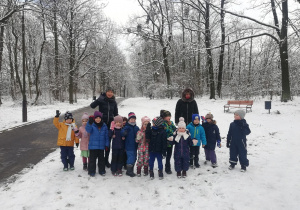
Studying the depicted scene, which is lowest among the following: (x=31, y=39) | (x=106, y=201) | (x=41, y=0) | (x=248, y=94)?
(x=106, y=201)

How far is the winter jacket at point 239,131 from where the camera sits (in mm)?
4723

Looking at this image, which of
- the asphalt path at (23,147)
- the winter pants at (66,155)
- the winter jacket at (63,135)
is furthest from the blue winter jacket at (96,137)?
the asphalt path at (23,147)

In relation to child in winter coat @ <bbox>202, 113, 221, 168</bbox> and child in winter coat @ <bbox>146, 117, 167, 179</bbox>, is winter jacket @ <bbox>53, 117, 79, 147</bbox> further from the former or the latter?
child in winter coat @ <bbox>202, 113, 221, 168</bbox>

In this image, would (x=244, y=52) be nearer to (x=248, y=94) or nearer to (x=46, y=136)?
(x=248, y=94)

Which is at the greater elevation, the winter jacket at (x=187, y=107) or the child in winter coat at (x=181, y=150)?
the winter jacket at (x=187, y=107)

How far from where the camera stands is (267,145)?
6.56 metres

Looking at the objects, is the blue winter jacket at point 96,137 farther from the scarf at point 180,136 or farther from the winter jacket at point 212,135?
the winter jacket at point 212,135

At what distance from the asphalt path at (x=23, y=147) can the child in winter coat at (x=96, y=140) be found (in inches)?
65.7

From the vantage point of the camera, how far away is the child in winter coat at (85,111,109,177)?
4488 mm

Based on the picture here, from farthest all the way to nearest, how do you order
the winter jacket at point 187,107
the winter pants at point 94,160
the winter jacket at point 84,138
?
1. the winter jacket at point 187,107
2. the winter jacket at point 84,138
3. the winter pants at point 94,160

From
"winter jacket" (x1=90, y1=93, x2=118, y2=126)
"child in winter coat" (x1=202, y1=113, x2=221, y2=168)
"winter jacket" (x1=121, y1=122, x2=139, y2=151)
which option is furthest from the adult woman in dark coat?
"child in winter coat" (x1=202, y1=113, x2=221, y2=168)

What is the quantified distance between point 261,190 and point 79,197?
3.40 metres

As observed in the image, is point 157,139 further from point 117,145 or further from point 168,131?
point 117,145

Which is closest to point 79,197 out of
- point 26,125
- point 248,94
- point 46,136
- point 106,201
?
point 106,201
